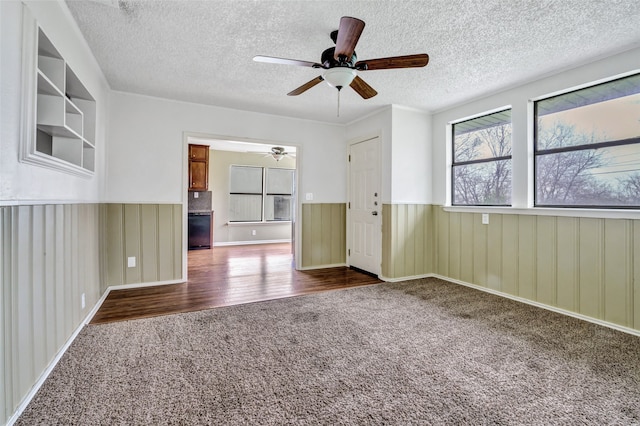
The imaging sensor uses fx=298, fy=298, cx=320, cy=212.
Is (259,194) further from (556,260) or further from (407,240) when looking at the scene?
(556,260)

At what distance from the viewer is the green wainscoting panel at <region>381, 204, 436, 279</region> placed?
13.8 feet

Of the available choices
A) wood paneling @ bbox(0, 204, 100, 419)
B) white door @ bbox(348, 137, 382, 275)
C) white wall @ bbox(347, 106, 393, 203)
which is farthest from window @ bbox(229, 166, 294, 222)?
wood paneling @ bbox(0, 204, 100, 419)

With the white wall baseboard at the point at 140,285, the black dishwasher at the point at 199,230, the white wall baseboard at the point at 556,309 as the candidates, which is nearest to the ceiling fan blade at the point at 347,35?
the white wall baseboard at the point at 556,309

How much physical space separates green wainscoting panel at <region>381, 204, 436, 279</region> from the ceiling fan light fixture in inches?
85.3

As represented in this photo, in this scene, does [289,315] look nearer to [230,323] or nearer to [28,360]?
[230,323]

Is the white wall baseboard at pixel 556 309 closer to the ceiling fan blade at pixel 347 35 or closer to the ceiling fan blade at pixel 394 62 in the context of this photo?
the ceiling fan blade at pixel 394 62

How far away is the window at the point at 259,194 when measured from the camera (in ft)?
25.3

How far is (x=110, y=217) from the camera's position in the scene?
3.67m

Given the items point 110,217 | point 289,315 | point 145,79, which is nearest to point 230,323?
point 289,315

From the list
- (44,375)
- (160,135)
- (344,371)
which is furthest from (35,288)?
(160,135)

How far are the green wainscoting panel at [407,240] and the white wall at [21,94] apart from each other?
3488 millimetres

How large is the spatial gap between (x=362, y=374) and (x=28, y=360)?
189cm

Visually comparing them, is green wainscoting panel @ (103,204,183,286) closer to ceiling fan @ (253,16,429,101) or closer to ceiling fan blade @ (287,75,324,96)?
ceiling fan blade @ (287,75,324,96)

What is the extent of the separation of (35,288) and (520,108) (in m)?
4.56
